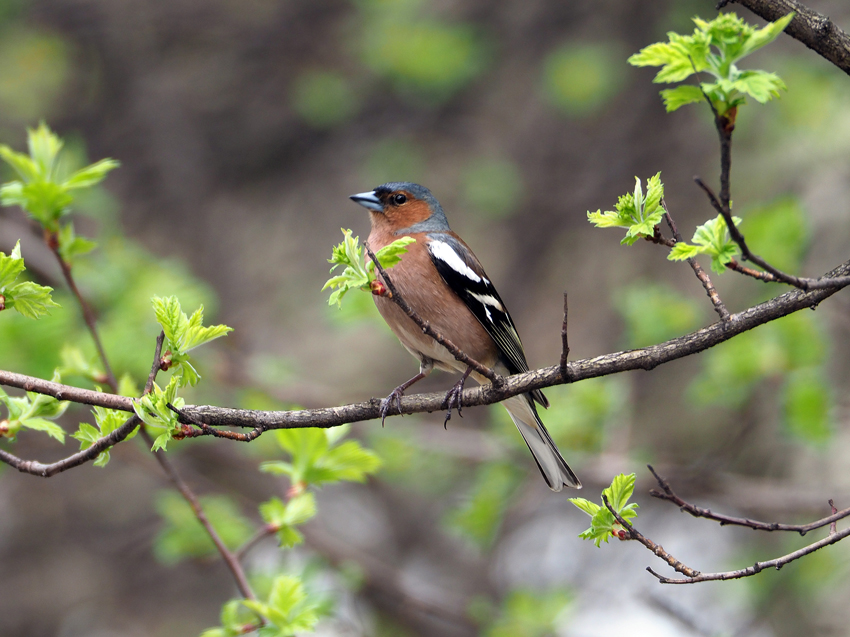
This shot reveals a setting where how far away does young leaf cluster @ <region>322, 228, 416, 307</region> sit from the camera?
7.79ft

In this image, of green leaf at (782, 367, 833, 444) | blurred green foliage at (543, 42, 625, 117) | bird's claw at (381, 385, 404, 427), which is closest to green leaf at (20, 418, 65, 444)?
bird's claw at (381, 385, 404, 427)

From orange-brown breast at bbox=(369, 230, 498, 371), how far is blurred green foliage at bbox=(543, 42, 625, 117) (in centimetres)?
372

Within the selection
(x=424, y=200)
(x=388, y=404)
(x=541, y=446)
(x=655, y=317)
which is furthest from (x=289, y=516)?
(x=655, y=317)

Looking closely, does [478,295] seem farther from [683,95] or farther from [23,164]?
[23,164]

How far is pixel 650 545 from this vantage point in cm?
241

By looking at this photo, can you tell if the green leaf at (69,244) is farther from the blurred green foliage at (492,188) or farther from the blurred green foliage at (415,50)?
the blurred green foliage at (492,188)

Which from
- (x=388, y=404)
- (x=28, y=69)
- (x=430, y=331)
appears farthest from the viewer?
(x=28, y=69)

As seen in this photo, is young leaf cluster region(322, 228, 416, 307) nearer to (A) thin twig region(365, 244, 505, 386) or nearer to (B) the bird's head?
(A) thin twig region(365, 244, 505, 386)

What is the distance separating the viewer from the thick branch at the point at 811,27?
229cm

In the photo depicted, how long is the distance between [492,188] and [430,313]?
3955mm

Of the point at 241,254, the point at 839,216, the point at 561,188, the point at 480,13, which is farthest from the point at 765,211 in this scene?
the point at 241,254

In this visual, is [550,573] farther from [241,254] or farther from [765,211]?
[241,254]

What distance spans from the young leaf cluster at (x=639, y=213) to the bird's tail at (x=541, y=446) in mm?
1922

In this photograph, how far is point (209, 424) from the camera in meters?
2.56
